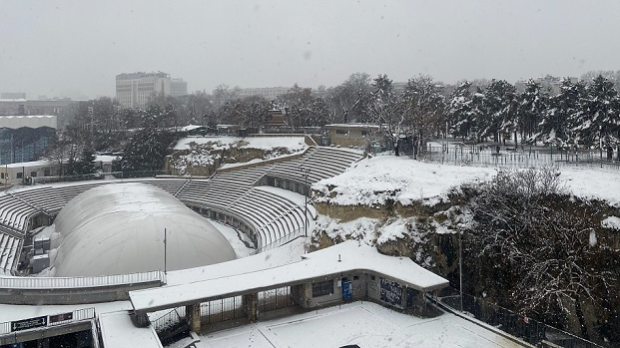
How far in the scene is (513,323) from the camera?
1755 centimetres

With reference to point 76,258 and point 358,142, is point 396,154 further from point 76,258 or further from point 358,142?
point 76,258

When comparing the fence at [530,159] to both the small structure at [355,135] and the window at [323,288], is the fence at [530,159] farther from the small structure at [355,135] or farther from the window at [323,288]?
the window at [323,288]

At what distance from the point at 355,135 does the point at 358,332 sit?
28209 mm

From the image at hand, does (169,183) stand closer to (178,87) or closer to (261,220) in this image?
(261,220)

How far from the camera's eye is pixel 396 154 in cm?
3434

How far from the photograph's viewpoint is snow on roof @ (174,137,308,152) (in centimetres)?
4666

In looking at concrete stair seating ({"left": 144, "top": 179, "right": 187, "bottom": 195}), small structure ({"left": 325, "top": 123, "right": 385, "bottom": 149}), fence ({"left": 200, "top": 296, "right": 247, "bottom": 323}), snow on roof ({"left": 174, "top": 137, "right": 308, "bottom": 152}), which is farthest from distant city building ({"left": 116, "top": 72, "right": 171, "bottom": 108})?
fence ({"left": 200, "top": 296, "right": 247, "bottom": 323})

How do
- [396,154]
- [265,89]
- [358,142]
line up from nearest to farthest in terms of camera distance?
1. [396,154]
2. [358,142]
3. [265,89]

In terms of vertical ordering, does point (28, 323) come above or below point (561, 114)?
below

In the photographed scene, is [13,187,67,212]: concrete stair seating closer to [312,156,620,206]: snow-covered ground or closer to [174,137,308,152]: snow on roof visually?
[174,137,308,152]: snow on roof

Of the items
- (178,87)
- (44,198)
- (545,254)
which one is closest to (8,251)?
(44,198)

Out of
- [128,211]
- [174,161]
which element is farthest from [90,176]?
[128,211]

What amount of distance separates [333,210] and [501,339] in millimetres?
10633

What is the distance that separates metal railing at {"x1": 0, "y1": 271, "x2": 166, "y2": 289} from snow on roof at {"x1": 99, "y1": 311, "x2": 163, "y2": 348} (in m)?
2.82
